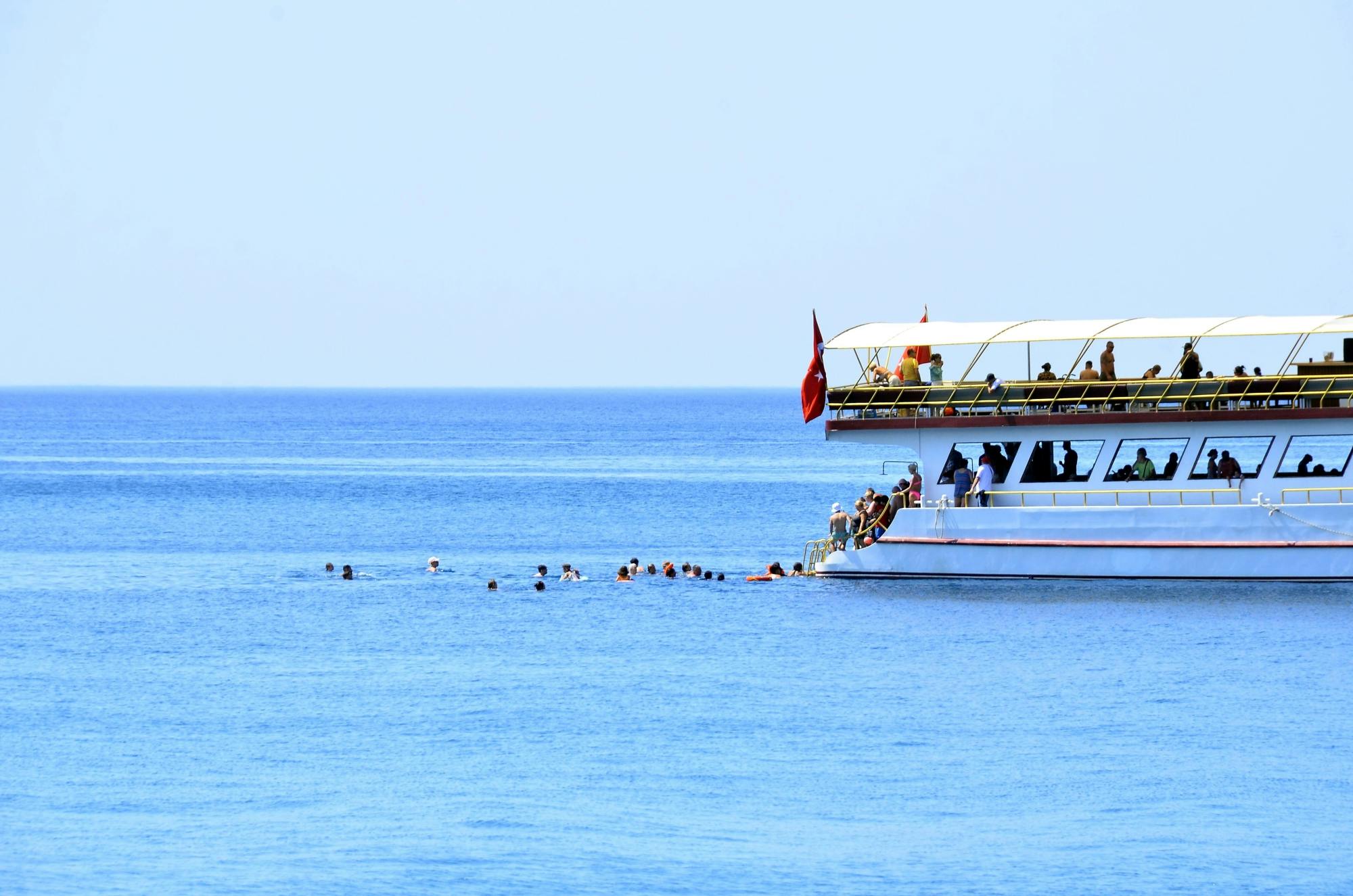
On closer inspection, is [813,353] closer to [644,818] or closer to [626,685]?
[626,685]

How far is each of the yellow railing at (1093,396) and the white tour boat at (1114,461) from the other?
0.03m

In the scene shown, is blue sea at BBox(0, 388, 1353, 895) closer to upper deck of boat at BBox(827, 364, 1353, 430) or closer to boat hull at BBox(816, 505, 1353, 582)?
boat hull at BBox(816, 505, 1353, 582)

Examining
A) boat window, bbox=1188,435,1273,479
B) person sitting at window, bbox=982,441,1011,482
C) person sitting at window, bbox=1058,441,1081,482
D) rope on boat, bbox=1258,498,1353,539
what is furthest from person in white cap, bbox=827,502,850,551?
rope on boat, bbox=1258,498,1353,539

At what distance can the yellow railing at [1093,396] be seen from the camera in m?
37.0

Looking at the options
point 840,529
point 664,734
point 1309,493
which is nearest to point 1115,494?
point 1309,493

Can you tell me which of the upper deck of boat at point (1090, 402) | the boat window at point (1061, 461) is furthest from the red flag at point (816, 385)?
the boat window at point (1061, 461)

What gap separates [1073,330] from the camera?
38875 mm

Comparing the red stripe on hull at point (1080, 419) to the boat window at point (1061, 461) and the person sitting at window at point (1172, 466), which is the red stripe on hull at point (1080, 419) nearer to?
the boat window at point (1061, 461)

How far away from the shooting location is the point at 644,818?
24312 mm

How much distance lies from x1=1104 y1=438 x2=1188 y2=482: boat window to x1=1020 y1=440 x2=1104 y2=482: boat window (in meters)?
0.42

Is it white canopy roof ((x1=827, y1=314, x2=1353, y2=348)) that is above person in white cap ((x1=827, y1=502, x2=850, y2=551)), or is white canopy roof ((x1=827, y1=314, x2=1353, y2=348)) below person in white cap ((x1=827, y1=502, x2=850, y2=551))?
above

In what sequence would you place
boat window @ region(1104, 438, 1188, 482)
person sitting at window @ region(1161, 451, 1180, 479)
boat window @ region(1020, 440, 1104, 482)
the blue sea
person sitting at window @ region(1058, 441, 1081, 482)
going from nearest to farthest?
the blue sea, person sitting at window @ region(1161, 451, 1180, 479), boat window @ region(1104, 438, 1188, 482), boat window @ region(1020, 440, 1104, 482), person sitting at window @ region(1058, 441, 1081, 482)

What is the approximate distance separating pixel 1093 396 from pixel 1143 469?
177 centimetres

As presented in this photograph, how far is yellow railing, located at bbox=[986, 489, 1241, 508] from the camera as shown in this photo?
37156mm
